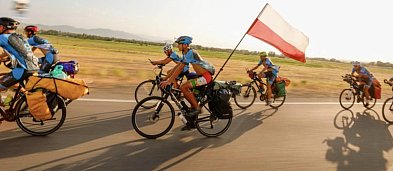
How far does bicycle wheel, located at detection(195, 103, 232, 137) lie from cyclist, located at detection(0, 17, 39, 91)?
3.27 m

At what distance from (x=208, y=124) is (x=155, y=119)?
112 cm

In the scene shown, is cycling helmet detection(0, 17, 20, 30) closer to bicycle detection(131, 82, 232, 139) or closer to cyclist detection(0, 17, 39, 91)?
cyclist detection(0, 17, 39, 91)

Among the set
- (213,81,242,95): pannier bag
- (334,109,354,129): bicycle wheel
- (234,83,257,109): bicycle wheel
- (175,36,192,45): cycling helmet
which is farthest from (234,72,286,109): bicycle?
(175,36,192,45): cycling helmet

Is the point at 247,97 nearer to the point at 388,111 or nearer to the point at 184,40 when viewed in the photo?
the point at 388,111

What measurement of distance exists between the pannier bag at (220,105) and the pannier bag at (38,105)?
10.1ft

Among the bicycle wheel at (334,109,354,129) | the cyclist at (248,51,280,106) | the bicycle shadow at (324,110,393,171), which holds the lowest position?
the bicycle shadow at (324,110,393,171)

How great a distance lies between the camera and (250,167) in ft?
17.5

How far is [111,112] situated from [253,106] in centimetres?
450

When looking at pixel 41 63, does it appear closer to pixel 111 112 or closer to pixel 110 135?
pixel 111 112

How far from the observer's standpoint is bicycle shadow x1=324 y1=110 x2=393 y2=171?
5.85 metres

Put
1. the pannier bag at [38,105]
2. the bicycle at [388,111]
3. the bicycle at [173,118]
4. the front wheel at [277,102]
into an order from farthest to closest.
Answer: the front wheel at [277,102]
the bicycle at [388,111]
the bicycle at [173,118]
the pannier bag at [38,105]

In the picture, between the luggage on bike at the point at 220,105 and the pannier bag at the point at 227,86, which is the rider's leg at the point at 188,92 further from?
the pannier bag at the point at 227,86

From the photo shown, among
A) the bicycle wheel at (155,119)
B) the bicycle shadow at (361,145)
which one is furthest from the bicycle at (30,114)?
the bicycle shadow at (361,145)

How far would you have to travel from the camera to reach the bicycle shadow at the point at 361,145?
230 inches
